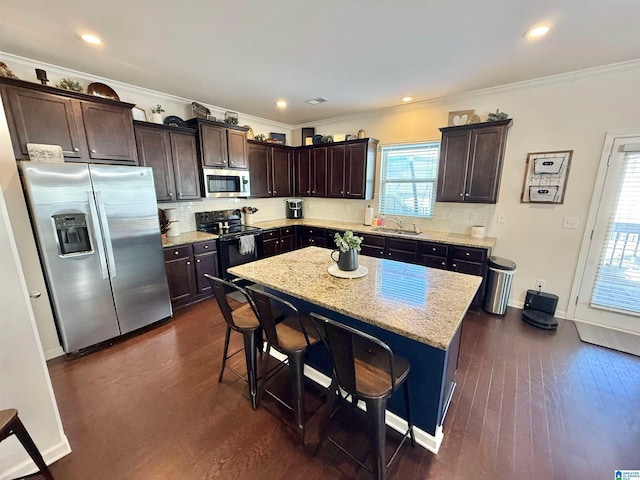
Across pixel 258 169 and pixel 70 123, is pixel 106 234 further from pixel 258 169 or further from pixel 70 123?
pixel 258 169

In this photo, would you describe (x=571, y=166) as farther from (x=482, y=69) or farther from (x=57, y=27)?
(x=57, y=27)

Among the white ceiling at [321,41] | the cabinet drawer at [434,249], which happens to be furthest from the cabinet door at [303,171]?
the cabinet drawer at [434,249]

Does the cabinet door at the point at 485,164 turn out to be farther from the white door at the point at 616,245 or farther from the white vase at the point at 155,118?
the white vase at the point at 155,118

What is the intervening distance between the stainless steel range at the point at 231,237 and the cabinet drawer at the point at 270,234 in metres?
0.11

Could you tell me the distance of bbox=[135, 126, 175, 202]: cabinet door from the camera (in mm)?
3080

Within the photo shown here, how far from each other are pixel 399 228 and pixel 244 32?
3.28m

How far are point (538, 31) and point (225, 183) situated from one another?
12.8ft

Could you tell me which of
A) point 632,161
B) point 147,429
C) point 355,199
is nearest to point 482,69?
point 632,161

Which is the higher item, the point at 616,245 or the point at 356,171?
the point at 356,171

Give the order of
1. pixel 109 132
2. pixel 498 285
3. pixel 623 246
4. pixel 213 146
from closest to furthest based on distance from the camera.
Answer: pixel 109 132, pixel 623 246, pixel 498 285, pixel 213 146

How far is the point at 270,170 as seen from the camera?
470 cm

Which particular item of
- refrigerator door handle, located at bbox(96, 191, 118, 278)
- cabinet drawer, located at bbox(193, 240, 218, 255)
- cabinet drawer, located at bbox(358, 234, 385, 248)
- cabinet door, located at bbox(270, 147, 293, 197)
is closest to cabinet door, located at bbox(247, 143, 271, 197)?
cabinet door, located at bbox(270, 147, 293, 197)

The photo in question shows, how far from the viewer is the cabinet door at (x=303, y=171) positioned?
16.1 ft

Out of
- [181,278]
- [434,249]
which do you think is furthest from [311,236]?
[181,278]
